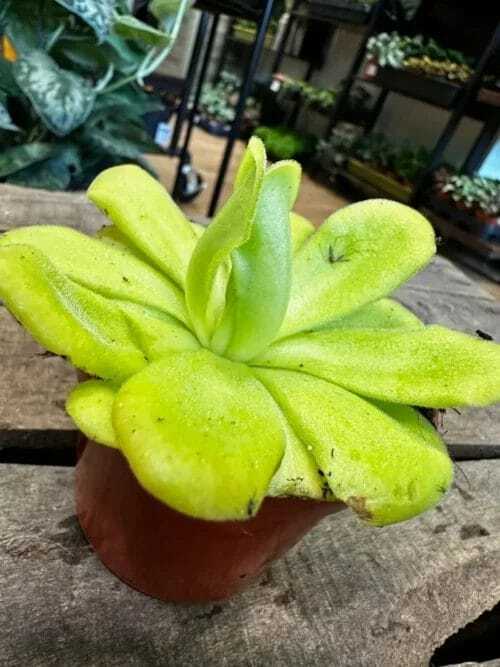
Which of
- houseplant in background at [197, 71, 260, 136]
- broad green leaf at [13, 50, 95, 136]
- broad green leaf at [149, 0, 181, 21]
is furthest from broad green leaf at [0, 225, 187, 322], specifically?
houseplant in background at [197, 71, 260, 136]

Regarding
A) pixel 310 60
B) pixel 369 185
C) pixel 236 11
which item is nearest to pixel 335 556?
pixel 236 11

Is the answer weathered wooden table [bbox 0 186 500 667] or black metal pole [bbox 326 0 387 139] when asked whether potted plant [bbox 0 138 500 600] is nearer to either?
weathered wooden table [bbox 0 186 500 667]

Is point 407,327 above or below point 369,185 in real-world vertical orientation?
above

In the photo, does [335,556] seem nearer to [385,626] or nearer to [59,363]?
[385,626]

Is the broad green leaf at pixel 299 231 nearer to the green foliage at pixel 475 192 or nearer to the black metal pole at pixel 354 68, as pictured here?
the green foliage at pixel 475 192

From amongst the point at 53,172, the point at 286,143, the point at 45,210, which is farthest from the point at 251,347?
the point at 286,143

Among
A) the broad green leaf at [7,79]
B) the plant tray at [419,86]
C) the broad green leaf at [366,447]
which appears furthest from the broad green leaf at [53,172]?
the plant tray at [419,86]

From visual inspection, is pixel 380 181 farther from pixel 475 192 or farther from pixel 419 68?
pixel 475 192
